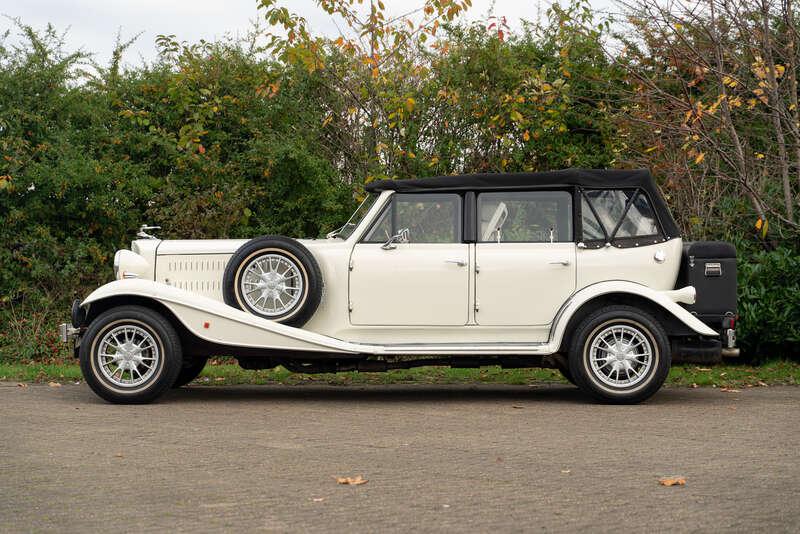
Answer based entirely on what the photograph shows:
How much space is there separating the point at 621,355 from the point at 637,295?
0.55 metres

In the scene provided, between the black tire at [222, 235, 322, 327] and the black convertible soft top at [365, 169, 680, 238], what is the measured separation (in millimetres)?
1079

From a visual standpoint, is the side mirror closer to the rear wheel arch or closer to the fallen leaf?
the rear wheel arch

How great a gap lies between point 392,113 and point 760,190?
4.82m

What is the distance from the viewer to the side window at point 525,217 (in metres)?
9.36

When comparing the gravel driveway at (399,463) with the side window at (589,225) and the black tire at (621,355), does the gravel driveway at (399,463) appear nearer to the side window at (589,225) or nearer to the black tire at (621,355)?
the black tire at (621,355)

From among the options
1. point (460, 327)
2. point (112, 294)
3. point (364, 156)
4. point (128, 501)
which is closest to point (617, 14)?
point (364, 156)

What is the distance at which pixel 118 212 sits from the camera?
46.1 ft

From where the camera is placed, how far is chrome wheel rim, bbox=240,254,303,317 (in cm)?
903

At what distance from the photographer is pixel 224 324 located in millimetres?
9016

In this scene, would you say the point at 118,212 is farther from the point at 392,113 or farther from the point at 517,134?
the point at 517,134

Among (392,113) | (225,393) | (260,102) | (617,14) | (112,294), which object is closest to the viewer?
(112,294)

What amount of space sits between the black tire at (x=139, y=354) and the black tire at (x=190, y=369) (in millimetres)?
1006

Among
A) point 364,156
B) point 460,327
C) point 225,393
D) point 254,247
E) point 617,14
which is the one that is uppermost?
point 617,14

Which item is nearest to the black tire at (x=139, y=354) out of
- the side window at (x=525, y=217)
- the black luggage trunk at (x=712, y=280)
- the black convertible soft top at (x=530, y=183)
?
the black convertible soft top at (x=530, y=183)
